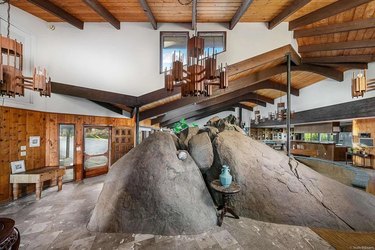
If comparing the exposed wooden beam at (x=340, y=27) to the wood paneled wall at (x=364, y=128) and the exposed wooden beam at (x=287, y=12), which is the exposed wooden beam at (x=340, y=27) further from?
the wood paneled wall at (x=364, y=128)

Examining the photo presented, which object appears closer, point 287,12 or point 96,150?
point 287,12

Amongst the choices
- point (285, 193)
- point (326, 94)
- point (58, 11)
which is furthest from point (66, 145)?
point (326, 94)

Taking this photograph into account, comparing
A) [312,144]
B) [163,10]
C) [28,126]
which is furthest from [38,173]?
[312,144]

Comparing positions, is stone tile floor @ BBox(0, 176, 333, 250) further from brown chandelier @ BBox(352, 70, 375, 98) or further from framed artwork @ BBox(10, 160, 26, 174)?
brown chandelier @ BBox(352, 70, 375, 98)

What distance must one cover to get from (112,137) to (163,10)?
5.03 m

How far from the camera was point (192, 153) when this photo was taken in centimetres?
414

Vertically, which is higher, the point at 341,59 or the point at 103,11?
the point at 103,11

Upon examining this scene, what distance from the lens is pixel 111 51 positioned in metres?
5.62

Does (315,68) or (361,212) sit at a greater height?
(315,68)

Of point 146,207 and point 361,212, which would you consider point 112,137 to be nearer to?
point 146,207

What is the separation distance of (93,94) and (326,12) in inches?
262

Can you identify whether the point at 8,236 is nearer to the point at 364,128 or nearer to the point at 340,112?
the point at 340,112

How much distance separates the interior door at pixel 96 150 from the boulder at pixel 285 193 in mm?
4730

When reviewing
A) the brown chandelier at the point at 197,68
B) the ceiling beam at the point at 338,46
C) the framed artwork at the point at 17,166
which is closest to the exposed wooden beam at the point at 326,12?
the ceiling beam at the point at 338,46
